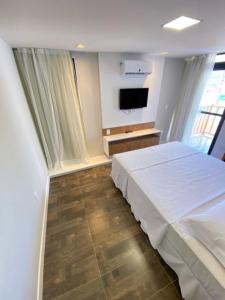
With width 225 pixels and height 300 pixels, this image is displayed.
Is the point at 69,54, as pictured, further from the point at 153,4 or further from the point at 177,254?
the point at 177,254

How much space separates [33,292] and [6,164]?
115cm

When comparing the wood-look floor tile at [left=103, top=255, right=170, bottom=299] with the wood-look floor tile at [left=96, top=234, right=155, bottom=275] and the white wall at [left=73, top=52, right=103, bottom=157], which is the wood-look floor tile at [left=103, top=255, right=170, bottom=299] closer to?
the wood-look floor tile at [left=96, top=234, right=155, bottom=275]

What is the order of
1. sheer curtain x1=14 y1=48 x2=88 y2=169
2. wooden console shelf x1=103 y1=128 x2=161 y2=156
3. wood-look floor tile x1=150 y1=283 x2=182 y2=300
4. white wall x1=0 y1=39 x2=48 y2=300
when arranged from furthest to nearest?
wooden console shelf x1=103 y1=128 x2=161 y2=156, sheer curtain x1=14 y1=48 x2=88 y2=169, wood-look floor tile x1=150 y1=283 x2=182 y2=300, white wall x1=0 y1=39 x2=48 y2=300

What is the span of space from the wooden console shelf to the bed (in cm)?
86

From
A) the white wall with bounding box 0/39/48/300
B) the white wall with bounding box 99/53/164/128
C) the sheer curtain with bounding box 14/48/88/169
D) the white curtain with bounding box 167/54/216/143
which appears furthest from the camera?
the white curtain with bounding box 167/54/216/143

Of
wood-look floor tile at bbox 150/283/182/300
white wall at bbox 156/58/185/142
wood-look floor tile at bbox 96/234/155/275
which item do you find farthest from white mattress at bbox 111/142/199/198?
white wall at bbox 156/58/185/142

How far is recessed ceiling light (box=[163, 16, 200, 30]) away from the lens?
1296 millimetres

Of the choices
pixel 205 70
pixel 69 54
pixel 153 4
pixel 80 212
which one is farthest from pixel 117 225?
pixel 205 70

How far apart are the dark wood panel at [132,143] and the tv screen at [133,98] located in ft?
2.72

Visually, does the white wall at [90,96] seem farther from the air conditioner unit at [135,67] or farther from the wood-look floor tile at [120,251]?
the wood-look floor tile at [120,251]

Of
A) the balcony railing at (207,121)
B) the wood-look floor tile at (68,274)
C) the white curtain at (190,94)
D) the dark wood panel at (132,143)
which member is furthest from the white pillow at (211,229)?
the balcony railing at (207,121)

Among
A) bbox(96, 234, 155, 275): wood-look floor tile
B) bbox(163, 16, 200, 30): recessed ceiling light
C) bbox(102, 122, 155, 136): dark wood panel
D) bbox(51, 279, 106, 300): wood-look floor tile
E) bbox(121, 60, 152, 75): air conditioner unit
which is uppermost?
bbox(163, 16, 200, 30): recessed ceiling light

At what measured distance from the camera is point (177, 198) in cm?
154

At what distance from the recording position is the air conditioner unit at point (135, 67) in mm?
2854
